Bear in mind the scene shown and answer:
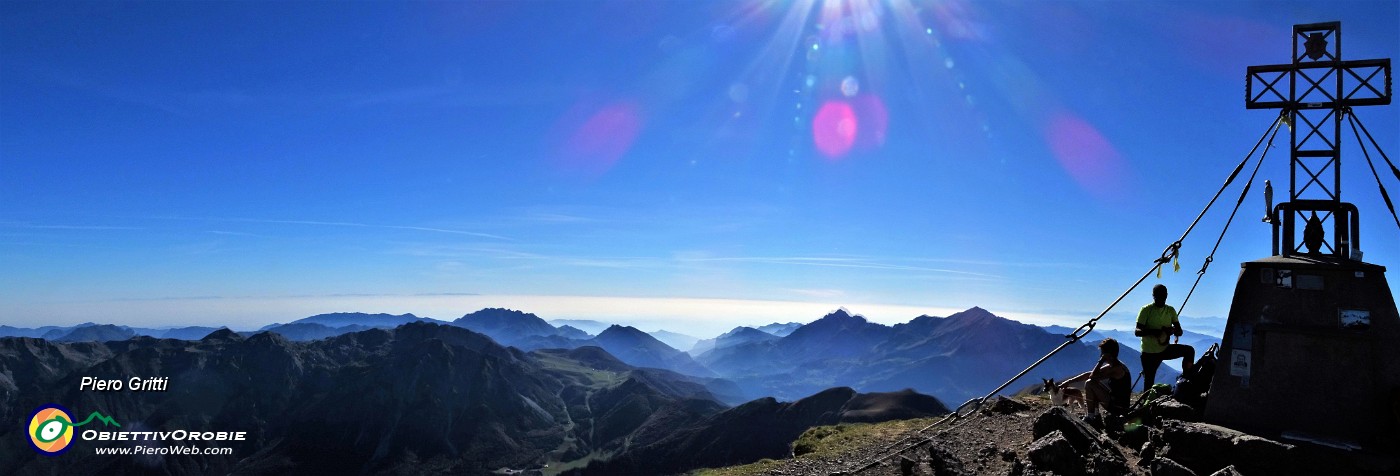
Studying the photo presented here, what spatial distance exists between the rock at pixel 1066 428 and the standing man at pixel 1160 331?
3.73m

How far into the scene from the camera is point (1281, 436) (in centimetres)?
1297

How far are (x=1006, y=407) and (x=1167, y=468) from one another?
9.58 metres

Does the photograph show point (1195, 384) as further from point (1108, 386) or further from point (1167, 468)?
point (1167, 468)

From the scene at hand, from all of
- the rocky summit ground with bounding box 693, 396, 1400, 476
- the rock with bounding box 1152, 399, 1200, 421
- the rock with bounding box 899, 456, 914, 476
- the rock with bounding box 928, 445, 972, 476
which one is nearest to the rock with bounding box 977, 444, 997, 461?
the rocky summit ground with bounding box 693, 396, 1400, 476

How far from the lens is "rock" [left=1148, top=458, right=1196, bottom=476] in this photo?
38.1ft

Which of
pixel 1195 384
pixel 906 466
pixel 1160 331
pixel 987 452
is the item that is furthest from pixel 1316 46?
pixel 906 466

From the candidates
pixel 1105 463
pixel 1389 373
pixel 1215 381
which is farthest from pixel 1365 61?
pixel 1105 463

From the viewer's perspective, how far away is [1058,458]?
41.7ft

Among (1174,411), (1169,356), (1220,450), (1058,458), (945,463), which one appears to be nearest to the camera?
(1220,450)

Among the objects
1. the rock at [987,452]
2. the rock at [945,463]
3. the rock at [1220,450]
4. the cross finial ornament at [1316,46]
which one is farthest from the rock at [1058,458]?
the cross finial ornament at [1316,46]

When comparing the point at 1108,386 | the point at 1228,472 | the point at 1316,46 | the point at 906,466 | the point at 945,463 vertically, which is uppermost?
the point at 1316,46

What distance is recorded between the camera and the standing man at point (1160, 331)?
53.6 feet

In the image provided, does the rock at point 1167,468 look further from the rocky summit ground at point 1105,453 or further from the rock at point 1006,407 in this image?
the rock at point 1006,407

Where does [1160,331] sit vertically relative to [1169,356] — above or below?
above
